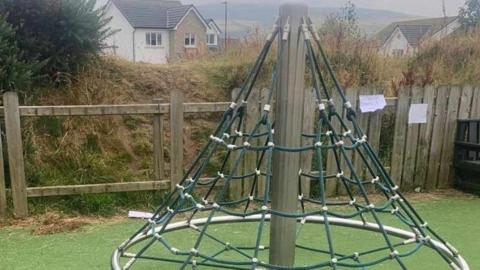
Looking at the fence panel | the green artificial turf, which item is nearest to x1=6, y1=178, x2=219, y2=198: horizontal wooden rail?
the green artificial turf

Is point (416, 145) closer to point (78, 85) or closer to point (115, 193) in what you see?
point (115, 193)

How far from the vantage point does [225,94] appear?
673 centimetres

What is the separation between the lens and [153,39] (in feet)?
135

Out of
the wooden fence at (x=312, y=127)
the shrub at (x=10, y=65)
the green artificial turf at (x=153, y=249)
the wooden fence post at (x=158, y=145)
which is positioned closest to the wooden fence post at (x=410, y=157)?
the wooden fence at (x=312, y=127)

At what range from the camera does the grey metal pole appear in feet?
6.56

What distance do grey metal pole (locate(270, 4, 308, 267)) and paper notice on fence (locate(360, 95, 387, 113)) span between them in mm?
3211

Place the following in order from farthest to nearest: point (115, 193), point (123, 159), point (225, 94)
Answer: point (225, 94) < point (123, 159) < point (115, 193)

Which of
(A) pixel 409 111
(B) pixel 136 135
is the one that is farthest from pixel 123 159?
(A) pixel 409 111

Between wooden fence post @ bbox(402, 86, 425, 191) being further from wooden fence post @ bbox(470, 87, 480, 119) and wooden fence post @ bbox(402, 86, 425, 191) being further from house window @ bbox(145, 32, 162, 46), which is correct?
house window @ bbox(145, 32, 162, 46)

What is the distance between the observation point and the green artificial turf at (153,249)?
340 centimetres

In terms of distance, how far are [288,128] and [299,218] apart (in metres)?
0.75

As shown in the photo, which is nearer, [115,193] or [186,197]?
[186,197]

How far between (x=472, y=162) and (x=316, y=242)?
251 cm

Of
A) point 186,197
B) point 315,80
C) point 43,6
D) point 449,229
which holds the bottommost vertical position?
point 449,229
